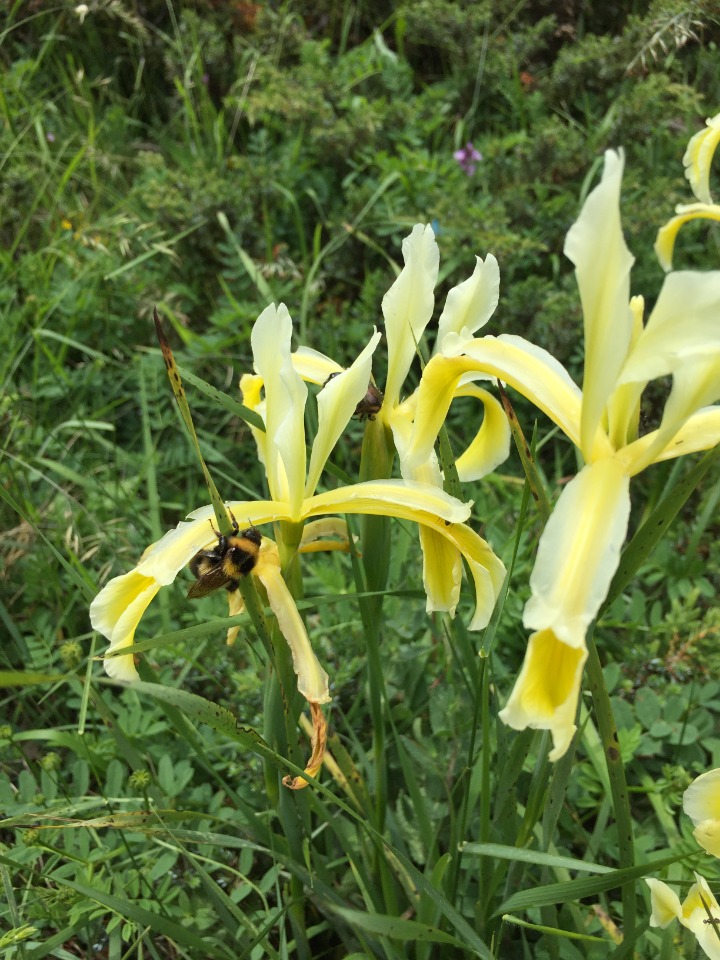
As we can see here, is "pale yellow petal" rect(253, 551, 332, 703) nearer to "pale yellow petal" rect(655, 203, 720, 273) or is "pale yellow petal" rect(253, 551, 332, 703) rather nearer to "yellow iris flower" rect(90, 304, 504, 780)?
"yellow iris flower" rect(90, 304, 504, 780)

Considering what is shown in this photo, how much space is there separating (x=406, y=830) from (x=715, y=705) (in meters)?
0.65

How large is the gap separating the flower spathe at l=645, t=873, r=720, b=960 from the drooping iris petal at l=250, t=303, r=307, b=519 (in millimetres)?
663

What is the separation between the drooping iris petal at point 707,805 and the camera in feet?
3.11

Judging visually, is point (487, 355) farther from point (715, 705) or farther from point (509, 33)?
point (509, 33)

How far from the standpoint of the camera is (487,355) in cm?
86

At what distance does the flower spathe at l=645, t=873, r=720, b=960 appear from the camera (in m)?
0.95

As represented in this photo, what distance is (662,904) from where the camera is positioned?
104 centimetres

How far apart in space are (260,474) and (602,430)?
163 cm

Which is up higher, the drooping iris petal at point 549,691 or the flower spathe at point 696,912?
the drooping iris petal at point 549,691

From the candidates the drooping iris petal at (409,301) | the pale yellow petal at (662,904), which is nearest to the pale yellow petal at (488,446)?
the drooping iris petal at (409,301)

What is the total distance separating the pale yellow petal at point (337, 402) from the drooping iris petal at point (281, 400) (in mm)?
26

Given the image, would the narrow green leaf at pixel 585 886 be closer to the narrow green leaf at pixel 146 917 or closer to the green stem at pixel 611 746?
the green stem at pixel 611 746

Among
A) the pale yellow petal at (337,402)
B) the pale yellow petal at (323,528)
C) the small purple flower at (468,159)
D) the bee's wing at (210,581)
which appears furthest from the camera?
the small purple flower at (468,159)

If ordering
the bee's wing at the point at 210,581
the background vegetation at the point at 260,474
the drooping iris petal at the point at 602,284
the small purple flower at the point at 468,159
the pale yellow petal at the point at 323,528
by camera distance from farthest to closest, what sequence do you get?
the small purple flower at the point at 468,159 → the background vegetation at the point at 260,474 → the pale yellow petal at the point at 323,528 → the bee's wing at the point at 210,581 → the drooping iris petal at the point at 602,284
